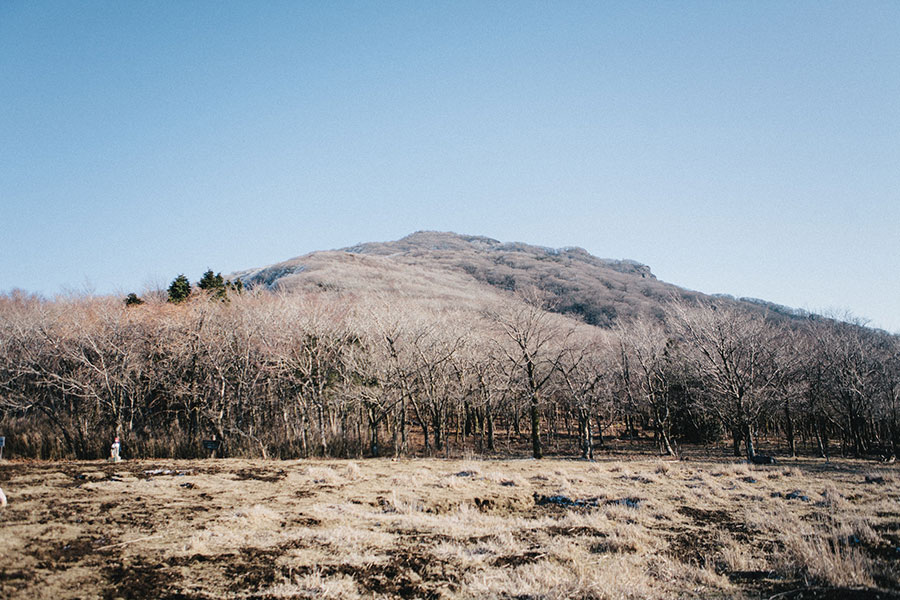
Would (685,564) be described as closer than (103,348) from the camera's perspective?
Yes

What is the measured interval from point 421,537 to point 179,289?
48.8 metres

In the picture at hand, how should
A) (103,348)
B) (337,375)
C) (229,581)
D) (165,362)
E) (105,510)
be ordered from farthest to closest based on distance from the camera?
(337,375), (165,362), (103,348), (105,510), (229,581)

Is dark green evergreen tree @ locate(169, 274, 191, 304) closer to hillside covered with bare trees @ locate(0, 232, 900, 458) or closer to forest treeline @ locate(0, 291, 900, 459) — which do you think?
hillside covered with bare trees @ locate(0, 232, 900, 458)

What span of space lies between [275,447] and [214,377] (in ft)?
23.4

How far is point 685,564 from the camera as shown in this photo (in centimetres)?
812

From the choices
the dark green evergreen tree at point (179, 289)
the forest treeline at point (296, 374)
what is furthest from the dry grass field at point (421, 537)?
the dark green evergreen tree at point (179, 289)

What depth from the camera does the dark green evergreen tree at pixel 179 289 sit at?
45.1 m

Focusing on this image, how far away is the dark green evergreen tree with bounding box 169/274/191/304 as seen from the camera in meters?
45.1

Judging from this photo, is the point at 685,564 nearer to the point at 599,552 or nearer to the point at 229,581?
the point at 599,552

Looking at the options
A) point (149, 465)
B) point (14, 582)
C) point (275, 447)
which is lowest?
point (275, 447)

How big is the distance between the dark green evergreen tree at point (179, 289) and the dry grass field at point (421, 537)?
32055 mm

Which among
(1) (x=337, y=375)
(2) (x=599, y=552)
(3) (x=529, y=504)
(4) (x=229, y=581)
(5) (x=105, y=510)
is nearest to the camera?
(4) (x=229, y=581)

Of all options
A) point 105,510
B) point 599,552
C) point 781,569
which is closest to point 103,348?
point 105,510

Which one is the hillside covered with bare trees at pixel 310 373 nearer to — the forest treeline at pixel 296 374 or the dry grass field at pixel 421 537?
the forest treeline at pixel 296 374
